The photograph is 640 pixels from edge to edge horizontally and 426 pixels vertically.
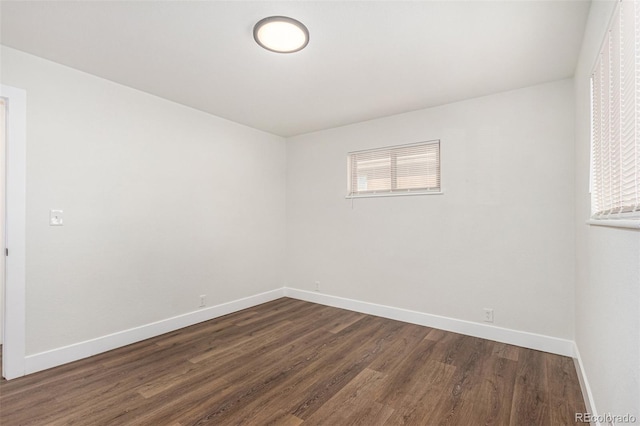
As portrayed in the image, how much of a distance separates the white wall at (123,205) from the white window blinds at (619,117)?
12.1 ft

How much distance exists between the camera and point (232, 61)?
247 centimetres

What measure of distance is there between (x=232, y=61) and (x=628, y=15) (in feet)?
7.95

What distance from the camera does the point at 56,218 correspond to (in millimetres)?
2537

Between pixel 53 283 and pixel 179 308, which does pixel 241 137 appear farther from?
pixel 53 283

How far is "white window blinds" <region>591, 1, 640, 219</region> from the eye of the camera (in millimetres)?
1060

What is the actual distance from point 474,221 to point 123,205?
3716mm

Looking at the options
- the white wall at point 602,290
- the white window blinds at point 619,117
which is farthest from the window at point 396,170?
the white window blinds at point 619,117

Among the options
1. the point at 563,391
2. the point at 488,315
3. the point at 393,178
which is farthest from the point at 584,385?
the point at 393,178

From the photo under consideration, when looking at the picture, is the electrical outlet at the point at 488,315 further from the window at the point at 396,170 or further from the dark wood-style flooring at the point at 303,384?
the window at the point at 396,170

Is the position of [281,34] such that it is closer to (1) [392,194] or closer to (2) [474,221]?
(1) [392,194]

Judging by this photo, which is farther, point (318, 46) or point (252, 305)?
point (252, 305)

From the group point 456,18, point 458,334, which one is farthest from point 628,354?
point 458,334

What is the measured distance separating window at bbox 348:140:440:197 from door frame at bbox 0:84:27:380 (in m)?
3.41

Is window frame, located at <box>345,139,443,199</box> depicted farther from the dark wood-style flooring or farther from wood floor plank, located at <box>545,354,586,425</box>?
wood floor plank, located at <box>545,354,586,425</box>
